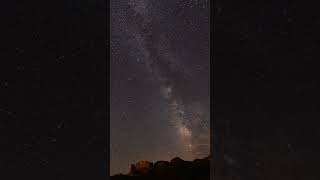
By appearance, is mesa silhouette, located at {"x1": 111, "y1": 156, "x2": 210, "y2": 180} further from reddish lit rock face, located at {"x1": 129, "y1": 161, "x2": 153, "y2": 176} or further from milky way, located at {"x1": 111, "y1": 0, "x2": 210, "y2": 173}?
milky way, located at {"x1": 111, "y1": 0, "x2": 210, "y2": 173}

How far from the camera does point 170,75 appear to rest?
2244mm

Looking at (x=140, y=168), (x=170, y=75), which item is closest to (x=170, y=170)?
(x=140, y=168)

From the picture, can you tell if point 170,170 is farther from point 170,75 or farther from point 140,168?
point 170,75

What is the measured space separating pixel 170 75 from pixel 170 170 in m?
0.54

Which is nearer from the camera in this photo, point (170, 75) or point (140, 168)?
point (140, 168)

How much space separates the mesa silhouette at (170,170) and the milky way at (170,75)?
120 millimetres

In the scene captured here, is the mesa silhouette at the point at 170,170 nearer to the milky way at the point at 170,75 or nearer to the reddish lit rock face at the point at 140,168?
the reddish lit rock face at the point at 140,168

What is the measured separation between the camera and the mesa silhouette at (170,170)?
192 cm

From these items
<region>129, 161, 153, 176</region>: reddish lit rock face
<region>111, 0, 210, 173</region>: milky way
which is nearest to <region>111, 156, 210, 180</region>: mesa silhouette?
<region>129, 161, 153, 176</region>: reddish lit rock face
